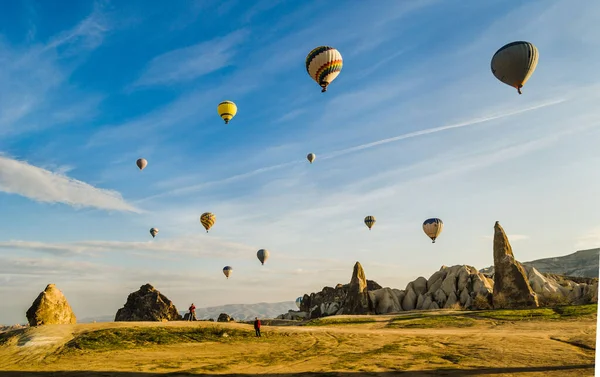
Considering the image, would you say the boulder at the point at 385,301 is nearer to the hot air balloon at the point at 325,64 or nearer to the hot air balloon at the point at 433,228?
the hot air balloon at the point at 433,228

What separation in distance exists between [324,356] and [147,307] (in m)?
63.9

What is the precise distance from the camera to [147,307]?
72.2m

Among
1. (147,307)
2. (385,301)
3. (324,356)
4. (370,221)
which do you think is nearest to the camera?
(324,356)

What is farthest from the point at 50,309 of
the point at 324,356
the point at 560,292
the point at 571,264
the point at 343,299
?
the point at 571,264

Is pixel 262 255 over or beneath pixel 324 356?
over

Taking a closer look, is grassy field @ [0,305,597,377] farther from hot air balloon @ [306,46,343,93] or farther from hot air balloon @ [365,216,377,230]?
hot air balloon @ [365,216,377,230]

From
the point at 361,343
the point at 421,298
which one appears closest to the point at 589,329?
the point at 361,343

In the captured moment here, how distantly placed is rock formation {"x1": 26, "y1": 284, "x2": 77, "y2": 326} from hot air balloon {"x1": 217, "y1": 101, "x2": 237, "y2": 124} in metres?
31.6

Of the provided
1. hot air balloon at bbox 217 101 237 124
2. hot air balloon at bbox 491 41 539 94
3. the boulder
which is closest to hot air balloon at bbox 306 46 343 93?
hot air balloon at bbox 217 101 237 124

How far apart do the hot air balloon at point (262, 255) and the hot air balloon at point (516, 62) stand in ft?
176

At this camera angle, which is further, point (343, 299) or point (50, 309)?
point (343, 299)

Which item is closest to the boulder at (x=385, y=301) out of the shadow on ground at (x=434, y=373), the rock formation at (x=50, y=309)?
the rock formation at (x=50, y=309)

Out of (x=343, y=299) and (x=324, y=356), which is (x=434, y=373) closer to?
(x=324, y=356)

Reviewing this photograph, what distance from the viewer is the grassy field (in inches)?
568
